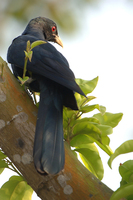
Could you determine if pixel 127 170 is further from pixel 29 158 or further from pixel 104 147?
pixel 29 158

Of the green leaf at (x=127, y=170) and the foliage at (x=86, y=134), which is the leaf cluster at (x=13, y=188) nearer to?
the foliage at (x=86, y=134)

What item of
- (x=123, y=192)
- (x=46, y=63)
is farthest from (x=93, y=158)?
(x=46, y=63)

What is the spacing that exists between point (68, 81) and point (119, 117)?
19.5 inches

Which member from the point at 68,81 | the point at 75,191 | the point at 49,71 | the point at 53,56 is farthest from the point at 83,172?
the point at 53,56

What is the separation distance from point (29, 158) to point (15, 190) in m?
0.36

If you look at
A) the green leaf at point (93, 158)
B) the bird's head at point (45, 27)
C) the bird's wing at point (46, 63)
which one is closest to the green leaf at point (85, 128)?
the green leaf at point (93, 158)

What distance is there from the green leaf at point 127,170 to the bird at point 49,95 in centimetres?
36

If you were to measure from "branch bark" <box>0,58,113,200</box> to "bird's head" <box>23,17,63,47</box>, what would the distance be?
185cm

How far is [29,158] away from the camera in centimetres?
146

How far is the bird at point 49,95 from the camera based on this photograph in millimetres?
1372

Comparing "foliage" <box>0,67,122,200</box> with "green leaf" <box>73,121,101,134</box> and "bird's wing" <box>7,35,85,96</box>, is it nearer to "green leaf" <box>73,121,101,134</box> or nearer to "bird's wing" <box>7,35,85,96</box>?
"green leaf" <box>73,121,101,134</box>

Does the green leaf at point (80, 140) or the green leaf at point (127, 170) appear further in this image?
the green leaf at point (80, 140)

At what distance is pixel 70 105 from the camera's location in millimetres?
1815

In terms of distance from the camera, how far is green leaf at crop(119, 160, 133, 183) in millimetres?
1453
